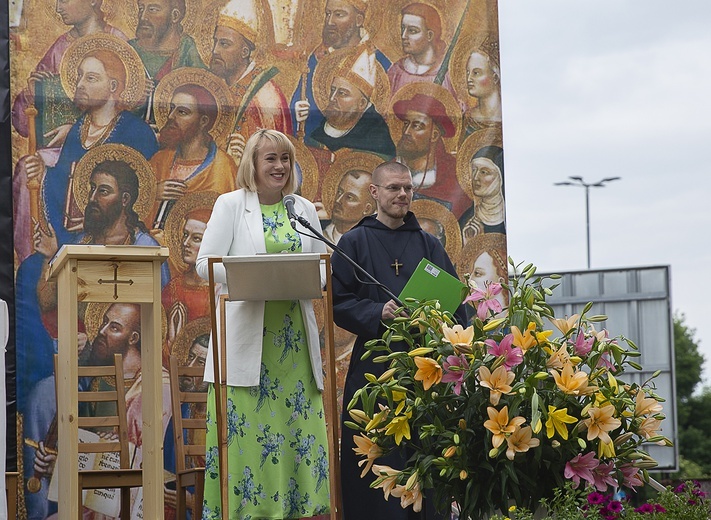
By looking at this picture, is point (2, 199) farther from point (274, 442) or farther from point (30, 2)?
point (274, 442)

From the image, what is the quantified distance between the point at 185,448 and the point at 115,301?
1.95 metres

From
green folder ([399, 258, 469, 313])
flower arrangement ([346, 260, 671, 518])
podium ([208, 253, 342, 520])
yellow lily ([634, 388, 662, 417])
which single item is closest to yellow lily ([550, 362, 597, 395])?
flower arrangement ([346, 260, 671, 518])

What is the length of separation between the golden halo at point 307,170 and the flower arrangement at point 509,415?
3.06 meters

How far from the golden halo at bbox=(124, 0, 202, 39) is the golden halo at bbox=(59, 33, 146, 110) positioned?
156 millimetres

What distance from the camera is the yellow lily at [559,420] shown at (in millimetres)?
3914

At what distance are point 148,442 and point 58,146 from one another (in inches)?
97.8

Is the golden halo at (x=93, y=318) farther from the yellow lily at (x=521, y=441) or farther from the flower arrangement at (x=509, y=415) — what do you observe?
the yellow lily at (x=521, y=441)

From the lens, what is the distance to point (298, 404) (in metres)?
5.65

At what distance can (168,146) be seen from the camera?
275 inches

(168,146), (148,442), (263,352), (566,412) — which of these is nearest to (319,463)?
(263,352)

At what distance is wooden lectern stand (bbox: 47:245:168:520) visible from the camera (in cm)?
490

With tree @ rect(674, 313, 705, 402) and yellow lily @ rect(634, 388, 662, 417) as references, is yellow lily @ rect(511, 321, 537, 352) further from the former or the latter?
tree @ rect(674, 313, 705, 402)

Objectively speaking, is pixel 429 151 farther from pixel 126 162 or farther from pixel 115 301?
pixel 115 301

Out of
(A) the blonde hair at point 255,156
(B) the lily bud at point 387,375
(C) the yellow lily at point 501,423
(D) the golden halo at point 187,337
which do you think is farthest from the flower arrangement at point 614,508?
(D) the golden halo at point 187,337
